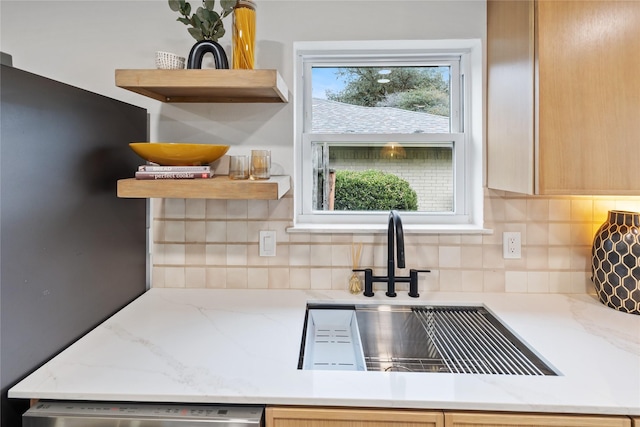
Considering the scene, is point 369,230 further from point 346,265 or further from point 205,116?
point 205,116

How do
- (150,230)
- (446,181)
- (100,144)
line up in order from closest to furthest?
(100,144)
(150,230)
(446,181)

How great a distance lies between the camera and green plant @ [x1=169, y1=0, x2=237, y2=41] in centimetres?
139

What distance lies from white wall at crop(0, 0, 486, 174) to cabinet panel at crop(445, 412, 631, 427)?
1.11 m

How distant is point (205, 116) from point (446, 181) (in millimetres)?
1126

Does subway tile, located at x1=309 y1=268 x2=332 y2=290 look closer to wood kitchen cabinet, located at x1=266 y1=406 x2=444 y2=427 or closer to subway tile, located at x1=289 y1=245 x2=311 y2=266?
subway tile, located at x1=289 y1=245 x2=311 y2=266

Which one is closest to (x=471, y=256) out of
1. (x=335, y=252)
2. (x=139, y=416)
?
(x=335, y=252)

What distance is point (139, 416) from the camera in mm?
912

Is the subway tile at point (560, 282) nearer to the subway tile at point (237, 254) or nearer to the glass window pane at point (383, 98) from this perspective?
the glass window pane at point (383, 98)

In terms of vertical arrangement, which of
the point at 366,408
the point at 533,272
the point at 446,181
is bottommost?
the point at 366,408

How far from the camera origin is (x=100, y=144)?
1.34m

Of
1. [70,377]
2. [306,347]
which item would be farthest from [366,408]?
[70,377]

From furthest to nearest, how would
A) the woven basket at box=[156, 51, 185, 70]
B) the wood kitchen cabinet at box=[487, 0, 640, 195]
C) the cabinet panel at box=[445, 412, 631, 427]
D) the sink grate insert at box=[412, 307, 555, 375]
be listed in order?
1. the woven basket at box=[156, 51, 185, 70]
2. the wood kitchen cabinet at box=[487, 0, 640, 195]
3. the sink grate insert at box=[412, 307, 555, 375]
4. the cabinet panel at box=[445, 412, 631, 427]

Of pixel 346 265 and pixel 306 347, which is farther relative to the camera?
pixel 346 265

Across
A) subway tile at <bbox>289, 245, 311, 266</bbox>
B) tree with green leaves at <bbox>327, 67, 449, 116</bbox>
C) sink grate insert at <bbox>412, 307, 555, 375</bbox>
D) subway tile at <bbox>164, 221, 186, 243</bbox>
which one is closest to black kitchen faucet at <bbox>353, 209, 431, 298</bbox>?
sink grate insert at <bbox>412, 307, 555, 375</bbox>
